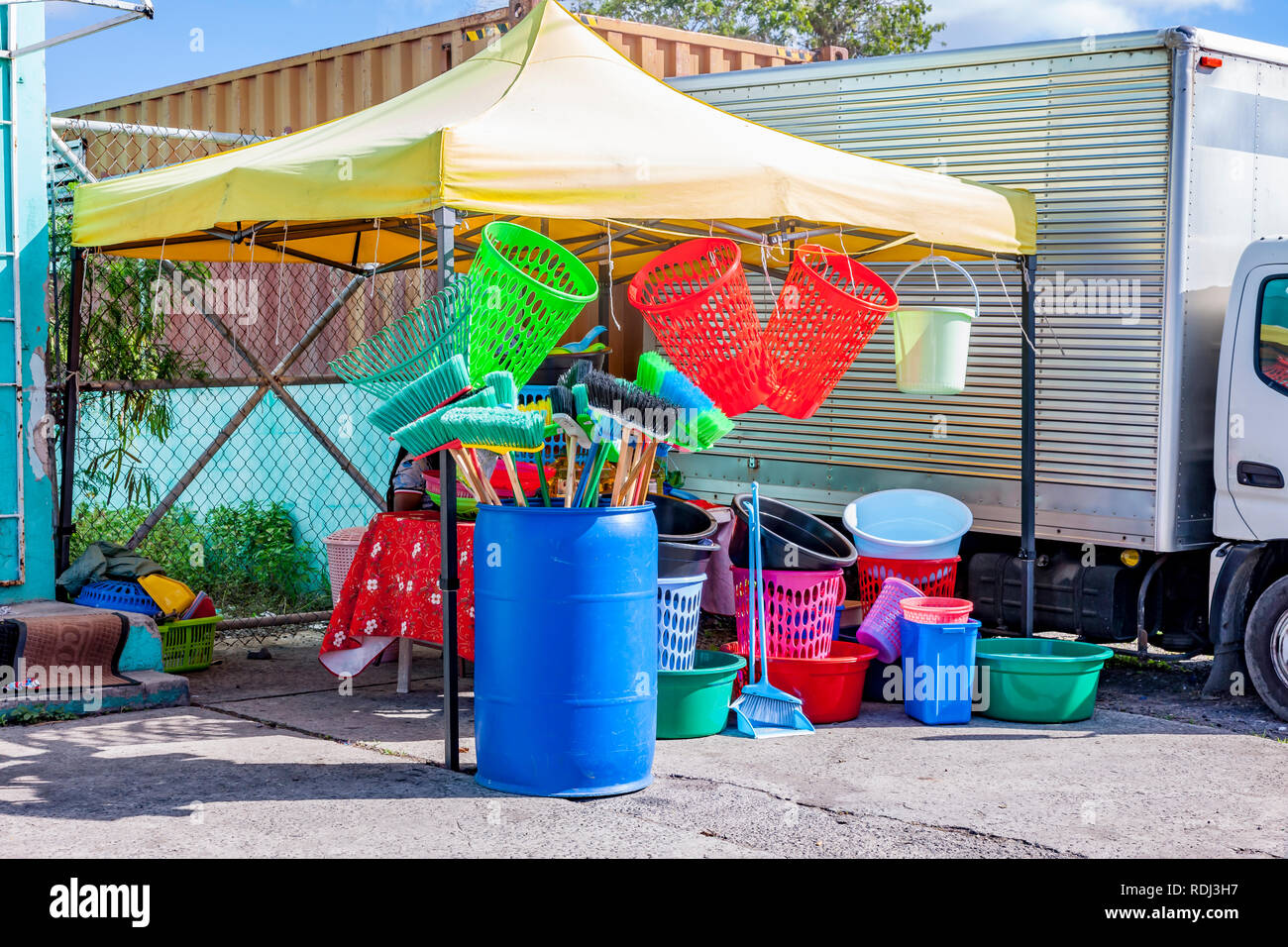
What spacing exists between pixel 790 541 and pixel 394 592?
187cm

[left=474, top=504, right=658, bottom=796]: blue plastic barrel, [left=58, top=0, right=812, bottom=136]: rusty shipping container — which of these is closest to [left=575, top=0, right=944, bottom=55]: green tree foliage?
[left=58, top=0, right=812, bottom=136]: rusty shipping container

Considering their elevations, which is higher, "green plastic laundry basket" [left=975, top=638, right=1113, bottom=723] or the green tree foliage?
the green tree foliage

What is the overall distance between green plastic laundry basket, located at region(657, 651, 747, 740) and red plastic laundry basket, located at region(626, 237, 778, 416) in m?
1.13

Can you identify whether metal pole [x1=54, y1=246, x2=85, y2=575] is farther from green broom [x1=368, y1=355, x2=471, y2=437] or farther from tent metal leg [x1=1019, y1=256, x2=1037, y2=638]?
tent metal leg [x1=1019, y1=256, x2=1037, y2=638]

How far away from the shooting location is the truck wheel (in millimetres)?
6539

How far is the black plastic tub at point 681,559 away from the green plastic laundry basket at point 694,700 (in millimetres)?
426

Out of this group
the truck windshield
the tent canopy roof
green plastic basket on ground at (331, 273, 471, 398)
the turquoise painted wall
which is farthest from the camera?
the turquoise painted wall

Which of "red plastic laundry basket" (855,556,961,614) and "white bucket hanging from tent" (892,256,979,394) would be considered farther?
"red plastic laundry basket" (855,556,961,614)

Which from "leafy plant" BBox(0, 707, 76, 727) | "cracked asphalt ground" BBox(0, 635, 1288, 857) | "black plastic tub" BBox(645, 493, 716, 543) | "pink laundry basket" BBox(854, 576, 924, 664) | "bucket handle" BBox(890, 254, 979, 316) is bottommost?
"cracked asphalt ground" BBox(0, 635, 1288, 857)

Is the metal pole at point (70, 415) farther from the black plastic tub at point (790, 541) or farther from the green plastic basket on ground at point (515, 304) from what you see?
the black plastic tub at point (790, 541)

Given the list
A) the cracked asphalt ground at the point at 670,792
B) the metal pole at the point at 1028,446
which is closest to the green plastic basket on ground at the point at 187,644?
the cracked asphalt ground at the point at 670,792

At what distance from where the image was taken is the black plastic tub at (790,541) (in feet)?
21.0

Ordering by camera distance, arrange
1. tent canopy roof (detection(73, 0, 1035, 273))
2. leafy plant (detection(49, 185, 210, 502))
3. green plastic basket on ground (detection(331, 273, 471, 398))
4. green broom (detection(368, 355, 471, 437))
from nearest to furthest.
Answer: green broom (detection(368, 355, 471, 437)) → green plastic basket on ground (detection(331, 273, 471, 398)) → tent canopy roof (detection(73, 0, 1035, 273)) → leafy plant (detection(49, 185, 210, 502))

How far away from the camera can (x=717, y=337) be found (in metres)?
5.99
